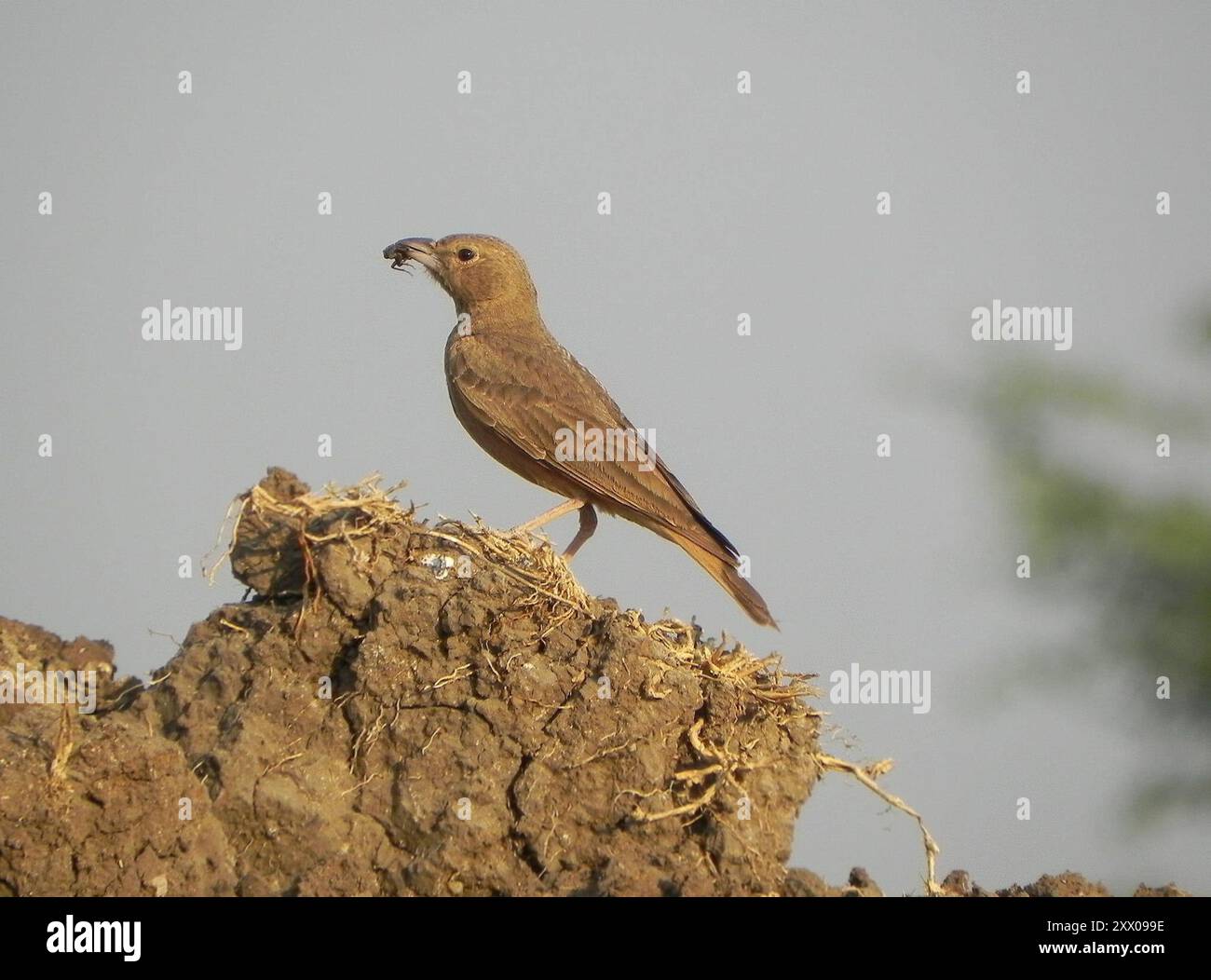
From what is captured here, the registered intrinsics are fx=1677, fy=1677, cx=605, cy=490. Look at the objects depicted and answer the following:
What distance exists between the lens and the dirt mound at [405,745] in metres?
6.02

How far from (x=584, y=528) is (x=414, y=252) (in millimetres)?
2321

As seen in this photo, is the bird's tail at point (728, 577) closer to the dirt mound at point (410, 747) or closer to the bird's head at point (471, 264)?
the dirt mound at point (410, 747)

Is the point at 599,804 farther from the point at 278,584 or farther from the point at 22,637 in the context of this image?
the point at 22,637

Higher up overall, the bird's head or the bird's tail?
the bird's head

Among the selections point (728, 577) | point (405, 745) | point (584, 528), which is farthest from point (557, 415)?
point (405, 745)

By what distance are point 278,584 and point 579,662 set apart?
137 cm

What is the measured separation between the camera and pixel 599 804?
6.32 metres

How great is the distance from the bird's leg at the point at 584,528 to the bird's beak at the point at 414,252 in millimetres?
2116

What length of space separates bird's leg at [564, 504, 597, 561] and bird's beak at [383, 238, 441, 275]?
2.12m

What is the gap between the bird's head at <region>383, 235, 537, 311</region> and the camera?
35.4ft

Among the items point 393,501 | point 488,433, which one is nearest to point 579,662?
point 393,501

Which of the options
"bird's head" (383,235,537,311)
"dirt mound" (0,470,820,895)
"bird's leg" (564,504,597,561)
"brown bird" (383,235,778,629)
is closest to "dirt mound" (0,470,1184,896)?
"dirt mound" (0,470,820,895)

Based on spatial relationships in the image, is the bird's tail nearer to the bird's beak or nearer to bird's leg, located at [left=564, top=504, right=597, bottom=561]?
bird's leg, located at [left=564, top=504, right=597, bottom=561]
